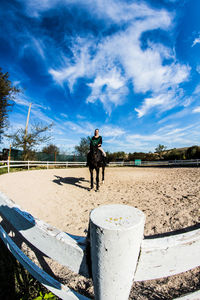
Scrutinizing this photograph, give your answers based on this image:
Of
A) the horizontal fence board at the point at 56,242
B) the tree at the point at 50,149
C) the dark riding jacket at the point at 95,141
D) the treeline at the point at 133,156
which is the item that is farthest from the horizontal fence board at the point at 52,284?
the treeline at the point at 133,156

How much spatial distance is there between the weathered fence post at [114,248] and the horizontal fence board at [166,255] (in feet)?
0.19

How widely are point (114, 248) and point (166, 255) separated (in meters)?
0.29

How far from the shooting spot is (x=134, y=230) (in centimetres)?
53

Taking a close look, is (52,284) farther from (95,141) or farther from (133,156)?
(133,156)

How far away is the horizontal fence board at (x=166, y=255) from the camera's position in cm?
62

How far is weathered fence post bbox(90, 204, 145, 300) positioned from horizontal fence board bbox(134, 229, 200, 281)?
2.2 inches

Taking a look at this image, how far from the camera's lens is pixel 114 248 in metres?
0.55

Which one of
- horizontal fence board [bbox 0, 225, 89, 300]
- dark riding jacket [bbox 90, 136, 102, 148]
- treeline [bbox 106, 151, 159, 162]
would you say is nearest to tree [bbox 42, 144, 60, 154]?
treeline [bbox 106, 151, 159, 162]

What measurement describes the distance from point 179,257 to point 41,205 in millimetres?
4568

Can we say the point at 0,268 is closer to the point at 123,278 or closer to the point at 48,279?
the point at 48,279

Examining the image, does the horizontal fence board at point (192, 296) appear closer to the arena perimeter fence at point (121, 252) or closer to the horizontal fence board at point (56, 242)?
the arena perimeter fence at point (121, 252)

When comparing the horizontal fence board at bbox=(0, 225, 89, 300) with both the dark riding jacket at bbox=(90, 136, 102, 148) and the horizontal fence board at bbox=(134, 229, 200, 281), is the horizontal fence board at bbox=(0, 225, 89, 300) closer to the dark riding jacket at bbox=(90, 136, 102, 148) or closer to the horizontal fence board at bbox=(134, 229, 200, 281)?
the horizontal fence board at bbox=(134, 229, 200, 281)

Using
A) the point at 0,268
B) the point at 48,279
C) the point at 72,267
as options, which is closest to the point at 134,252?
the point at 72,267

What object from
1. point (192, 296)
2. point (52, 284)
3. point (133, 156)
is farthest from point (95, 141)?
point (133, 156)
